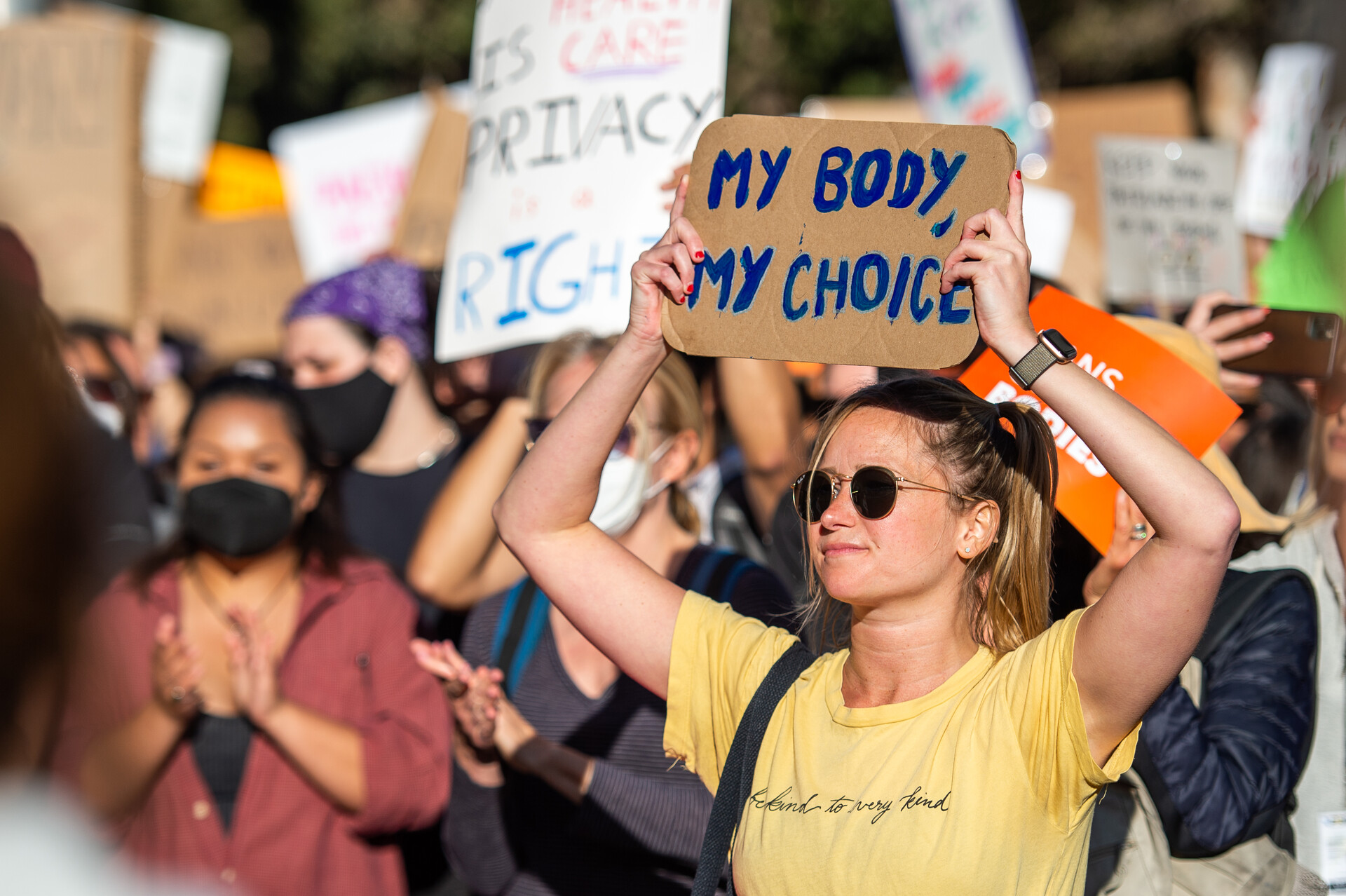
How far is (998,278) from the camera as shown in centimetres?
162

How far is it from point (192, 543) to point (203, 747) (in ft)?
1.78

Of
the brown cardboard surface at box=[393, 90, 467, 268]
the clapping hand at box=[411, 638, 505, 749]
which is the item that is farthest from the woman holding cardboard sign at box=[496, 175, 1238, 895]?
the brown cardboard surface at box=[393, 90, 467, 268]

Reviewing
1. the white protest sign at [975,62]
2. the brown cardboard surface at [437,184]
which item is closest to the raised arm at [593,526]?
the brown cardboard surface at [437,184]

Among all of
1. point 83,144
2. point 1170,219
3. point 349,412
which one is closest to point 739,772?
point 349,412

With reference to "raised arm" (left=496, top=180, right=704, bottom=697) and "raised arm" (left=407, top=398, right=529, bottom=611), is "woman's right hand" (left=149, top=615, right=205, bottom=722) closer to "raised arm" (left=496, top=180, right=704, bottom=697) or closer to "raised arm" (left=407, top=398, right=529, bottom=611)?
"raised arm" (left=407, top=398, right=529, bottom=611)

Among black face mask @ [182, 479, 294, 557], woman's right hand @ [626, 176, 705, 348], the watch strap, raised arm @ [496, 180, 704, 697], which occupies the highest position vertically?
the watch strap

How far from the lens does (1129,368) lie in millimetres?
2189

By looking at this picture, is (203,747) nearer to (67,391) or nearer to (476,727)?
(476,727)

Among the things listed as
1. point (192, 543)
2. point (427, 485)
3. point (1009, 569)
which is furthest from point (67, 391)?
point (427, 485)

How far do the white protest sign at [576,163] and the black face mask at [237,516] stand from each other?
563 millimetres

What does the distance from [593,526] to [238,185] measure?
714cm

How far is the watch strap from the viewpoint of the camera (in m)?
1.56

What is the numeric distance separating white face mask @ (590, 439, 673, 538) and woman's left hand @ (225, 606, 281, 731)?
804 mm

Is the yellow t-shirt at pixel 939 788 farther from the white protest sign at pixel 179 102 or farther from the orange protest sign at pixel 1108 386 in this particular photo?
the white protest sign at pixel 179 102
